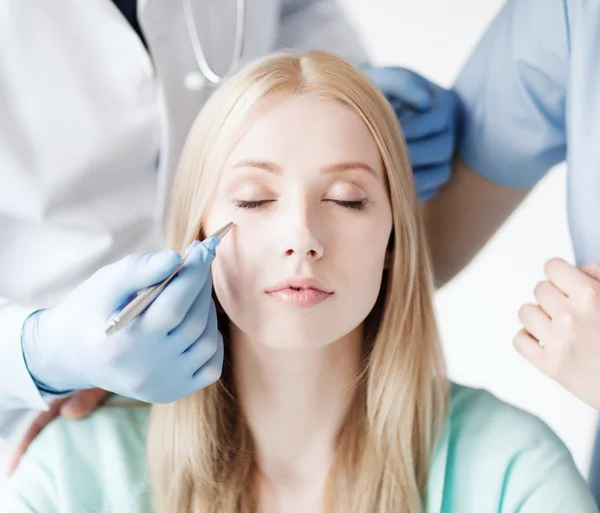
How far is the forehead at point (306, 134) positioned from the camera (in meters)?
0.98

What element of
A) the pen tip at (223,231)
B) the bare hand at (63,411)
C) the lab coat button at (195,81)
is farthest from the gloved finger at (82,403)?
the lab coat button at (195,81)

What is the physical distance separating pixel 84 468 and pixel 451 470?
498 millimetres

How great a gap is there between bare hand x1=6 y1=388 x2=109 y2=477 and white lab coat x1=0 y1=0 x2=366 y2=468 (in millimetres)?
55

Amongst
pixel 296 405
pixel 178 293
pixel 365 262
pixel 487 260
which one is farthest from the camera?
pixel 487 260

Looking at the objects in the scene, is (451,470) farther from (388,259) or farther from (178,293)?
(178,293)

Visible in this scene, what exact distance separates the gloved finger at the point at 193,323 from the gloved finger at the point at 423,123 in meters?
0.46

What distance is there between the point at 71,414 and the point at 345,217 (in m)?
0.49

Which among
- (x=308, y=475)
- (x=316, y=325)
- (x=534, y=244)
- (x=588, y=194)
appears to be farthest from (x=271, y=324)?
(x=534, y=244)

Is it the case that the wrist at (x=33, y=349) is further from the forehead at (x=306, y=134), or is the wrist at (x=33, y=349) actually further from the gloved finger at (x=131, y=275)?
the forehead at (x=306, y=134)

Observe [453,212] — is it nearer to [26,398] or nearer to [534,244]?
[534,244]

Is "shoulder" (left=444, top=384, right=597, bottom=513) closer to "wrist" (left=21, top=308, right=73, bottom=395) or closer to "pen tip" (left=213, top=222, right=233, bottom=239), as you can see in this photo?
"pen tip" (left=213, top=222, right=233, bottom=239)

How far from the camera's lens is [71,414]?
115cm

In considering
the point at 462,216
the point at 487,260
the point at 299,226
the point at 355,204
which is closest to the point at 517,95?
the point at 462,216

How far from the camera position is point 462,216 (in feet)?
4.60
